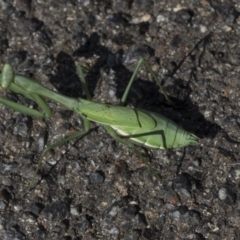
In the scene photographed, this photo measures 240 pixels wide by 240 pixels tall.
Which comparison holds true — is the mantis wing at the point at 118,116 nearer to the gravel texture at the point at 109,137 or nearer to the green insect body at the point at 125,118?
the green insect body at the point at 125,118

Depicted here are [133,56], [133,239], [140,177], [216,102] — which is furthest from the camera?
[133,56]

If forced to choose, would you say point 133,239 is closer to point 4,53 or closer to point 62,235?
point 62,235

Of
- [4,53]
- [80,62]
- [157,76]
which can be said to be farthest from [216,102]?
[4,53]

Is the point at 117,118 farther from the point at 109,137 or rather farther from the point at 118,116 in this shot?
the point at 109,137

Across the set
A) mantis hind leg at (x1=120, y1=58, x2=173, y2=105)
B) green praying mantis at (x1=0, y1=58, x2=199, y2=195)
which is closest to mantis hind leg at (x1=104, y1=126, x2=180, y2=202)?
green praying mantis at (x1=0, y1=58, x2=199, y2=195)

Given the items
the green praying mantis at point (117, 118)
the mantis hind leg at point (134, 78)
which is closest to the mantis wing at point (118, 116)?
the green praying mantis at point (117, 118)

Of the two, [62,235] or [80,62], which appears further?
[80,62]
